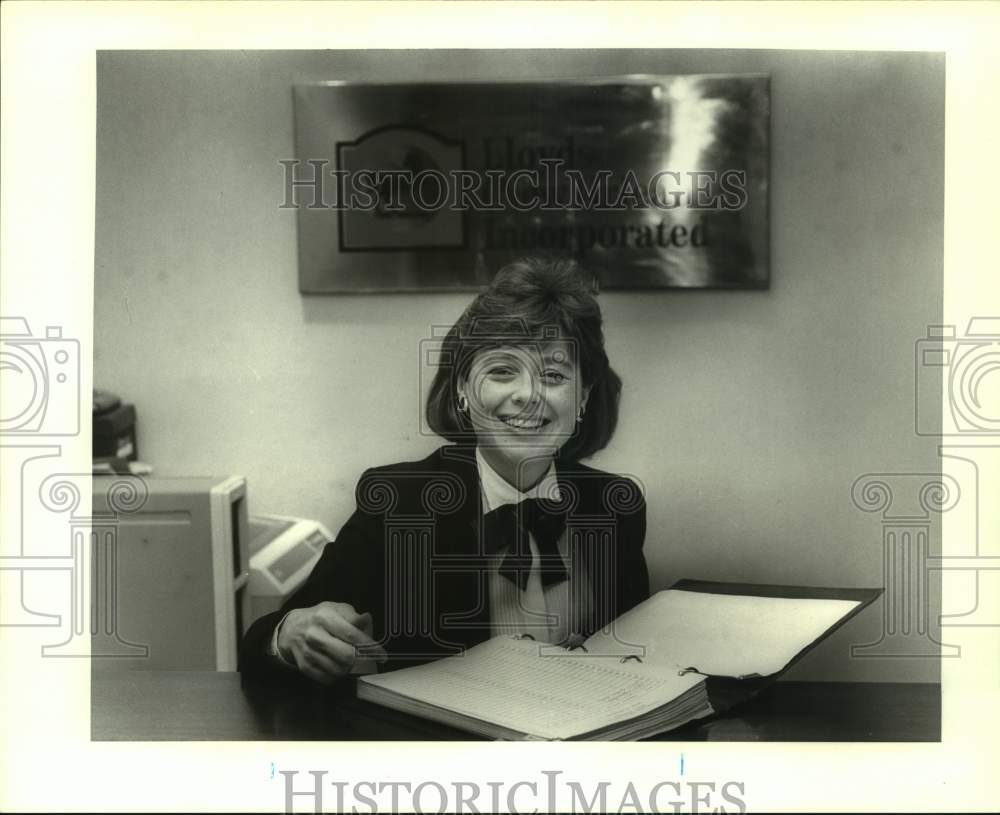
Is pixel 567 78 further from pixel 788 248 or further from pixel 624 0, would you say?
pixel 788 248

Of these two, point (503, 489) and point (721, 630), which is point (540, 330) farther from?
point (721, 630)

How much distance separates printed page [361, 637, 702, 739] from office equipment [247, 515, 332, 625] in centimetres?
17

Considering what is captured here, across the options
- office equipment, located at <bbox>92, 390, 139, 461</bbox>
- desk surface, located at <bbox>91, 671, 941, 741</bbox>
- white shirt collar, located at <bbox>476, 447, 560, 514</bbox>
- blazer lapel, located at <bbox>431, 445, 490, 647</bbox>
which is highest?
office equipment, located at <bbox>92, 390, 139, 461</bbox>

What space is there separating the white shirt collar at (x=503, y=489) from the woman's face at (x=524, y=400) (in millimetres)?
17

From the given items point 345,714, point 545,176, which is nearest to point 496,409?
point 545,176

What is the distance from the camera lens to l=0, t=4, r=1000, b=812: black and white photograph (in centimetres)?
134

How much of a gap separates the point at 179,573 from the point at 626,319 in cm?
67

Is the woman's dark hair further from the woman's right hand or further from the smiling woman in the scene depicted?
the woman's right hand

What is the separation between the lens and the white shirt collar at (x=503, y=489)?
1.36 meters

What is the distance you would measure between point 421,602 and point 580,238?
518 mm

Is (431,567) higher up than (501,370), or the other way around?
(501,370)

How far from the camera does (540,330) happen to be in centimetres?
135

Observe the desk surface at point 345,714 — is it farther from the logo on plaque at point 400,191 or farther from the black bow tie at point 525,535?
the logo on plaque at point 400,191

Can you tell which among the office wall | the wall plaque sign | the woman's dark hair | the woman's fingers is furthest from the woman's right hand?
the wall plaque sign
